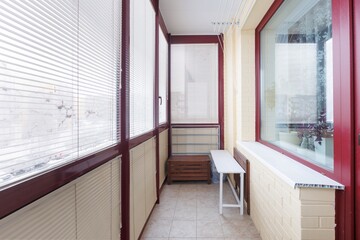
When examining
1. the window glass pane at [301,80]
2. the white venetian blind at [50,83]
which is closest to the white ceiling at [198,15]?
the window glass pane at [301,80]

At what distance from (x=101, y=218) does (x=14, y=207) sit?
780 millimetres

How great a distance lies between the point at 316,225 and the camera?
56.2 inches

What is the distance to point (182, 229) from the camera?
249 centimetres

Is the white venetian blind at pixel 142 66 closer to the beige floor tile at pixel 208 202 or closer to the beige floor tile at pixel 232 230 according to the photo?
the beige floor tile at pixel 208 202

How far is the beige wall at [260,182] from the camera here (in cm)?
142

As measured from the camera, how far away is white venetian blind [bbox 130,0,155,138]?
2.10m

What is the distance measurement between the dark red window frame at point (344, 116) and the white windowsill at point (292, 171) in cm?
9

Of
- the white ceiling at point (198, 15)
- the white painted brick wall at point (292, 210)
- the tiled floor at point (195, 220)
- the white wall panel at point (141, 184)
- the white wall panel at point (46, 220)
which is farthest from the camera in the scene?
the white ceiling at point (198, 15)

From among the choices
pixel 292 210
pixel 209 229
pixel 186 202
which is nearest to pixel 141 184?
pixel 209 229

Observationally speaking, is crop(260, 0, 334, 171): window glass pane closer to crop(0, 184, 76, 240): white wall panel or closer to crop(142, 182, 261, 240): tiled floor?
crop(142, 182, 261, 240): tiled floor

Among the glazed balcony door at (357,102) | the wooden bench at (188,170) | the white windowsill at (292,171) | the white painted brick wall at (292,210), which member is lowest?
the wooden bench at (188,170)

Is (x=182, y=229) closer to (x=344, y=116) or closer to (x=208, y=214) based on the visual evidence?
(x=208, y=214)

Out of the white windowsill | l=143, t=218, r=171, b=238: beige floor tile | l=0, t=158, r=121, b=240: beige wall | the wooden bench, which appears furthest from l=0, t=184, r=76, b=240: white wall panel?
the wooden bench

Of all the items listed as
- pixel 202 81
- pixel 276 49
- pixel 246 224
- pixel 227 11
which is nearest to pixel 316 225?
pixel 246 224
